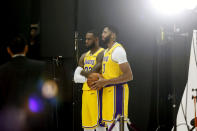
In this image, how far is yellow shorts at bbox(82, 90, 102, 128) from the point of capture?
306cm

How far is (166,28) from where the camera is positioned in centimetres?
344

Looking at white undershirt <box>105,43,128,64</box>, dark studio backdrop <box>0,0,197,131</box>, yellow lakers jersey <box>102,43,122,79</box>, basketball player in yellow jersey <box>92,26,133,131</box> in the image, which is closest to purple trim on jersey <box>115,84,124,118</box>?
basketball player in yellow jersey <box>92,26,133,131</box>

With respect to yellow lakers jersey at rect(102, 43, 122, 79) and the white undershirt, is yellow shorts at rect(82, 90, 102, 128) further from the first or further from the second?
the white undershirt

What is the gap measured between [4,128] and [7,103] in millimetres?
203

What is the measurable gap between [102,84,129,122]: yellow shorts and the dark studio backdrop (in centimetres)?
39

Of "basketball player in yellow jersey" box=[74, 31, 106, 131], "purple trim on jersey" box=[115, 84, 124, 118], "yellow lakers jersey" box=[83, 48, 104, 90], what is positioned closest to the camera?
"purple trim on jersey" box=[115, 84, 124, 118]

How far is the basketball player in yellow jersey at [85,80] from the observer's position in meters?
3.06

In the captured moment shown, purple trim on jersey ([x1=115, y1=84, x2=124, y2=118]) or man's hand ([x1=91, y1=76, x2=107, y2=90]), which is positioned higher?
man's hand ([x1=91, y1=76, x2=107, y2=90])

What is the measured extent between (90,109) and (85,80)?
35cm

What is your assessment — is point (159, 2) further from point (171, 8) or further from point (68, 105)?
point (68, 105)

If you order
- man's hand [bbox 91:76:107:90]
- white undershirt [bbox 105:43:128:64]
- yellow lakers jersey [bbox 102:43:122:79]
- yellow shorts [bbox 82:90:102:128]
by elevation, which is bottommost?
yellow shorts [bbox 82:90:102:128]

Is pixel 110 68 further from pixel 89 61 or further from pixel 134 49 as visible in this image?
pixel 134 49

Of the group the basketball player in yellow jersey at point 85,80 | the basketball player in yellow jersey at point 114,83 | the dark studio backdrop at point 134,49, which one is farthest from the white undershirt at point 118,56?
the dark studio backdrop at point 134,49

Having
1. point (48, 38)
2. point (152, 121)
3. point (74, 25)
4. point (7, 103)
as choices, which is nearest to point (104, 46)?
point (74, 25)
